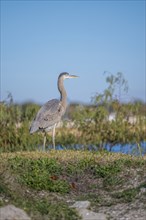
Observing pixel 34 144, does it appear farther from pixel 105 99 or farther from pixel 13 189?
pixel 13 189

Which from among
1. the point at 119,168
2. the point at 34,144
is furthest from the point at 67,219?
the point at 34,144

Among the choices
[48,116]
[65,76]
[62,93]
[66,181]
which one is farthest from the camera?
[65,76]

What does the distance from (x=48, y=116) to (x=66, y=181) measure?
3450 mm

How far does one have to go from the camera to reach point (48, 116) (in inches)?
495

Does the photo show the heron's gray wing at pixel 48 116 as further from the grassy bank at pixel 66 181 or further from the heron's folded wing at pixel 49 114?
the grassy bank at pixel 66 181

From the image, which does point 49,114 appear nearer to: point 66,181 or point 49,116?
point 49,116

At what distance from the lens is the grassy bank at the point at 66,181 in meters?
7.96

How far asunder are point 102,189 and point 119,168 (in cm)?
62

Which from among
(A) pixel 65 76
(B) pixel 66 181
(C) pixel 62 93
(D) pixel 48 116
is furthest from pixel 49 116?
(B) pixel 66 181

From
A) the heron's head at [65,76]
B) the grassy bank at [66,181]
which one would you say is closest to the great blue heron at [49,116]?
the heron's head at [65,76]

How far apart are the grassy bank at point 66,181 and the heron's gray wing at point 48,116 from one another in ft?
6.31

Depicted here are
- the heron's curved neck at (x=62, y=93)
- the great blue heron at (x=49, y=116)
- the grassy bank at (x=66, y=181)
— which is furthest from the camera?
the heron's curved neck at (x=62, y=93)

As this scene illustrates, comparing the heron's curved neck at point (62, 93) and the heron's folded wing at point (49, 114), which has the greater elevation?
the heron's curved neck at point (62, 93)

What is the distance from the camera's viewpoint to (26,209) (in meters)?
7.49
